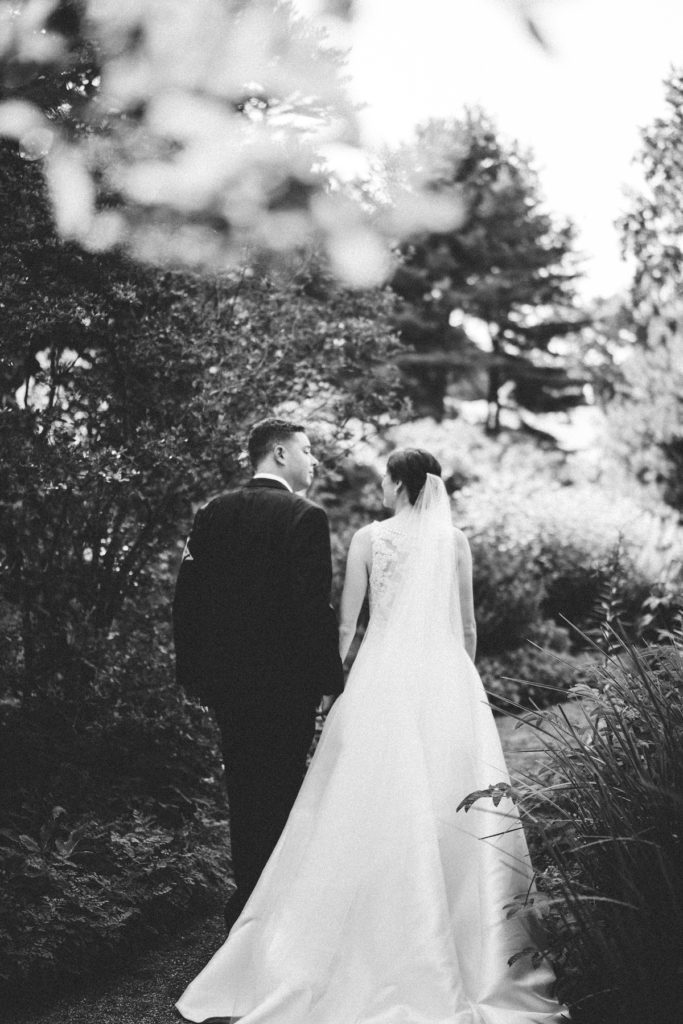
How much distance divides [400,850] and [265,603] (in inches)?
41.8

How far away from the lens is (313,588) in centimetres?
346

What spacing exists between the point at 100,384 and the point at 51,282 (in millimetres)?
600

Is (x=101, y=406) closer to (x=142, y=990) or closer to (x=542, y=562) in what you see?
(x=142, y=990)

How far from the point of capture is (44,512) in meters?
4.64

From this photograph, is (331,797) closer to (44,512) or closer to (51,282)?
(44,512)

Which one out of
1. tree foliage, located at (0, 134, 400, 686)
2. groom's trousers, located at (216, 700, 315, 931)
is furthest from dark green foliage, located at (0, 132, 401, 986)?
groom's trousers, located at (216, 700, 315, 931)

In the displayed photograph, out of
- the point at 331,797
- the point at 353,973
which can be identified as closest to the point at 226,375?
the point at 331,797

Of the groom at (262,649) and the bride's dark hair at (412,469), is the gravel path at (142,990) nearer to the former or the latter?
the groom at (262,649)

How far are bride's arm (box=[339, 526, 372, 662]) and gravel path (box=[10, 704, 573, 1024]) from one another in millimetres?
971

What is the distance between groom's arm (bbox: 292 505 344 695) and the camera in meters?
3.46


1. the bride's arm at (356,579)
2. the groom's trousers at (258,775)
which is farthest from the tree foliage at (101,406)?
the groom's trousers at (258,775)

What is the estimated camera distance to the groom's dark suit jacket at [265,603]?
3.49 m

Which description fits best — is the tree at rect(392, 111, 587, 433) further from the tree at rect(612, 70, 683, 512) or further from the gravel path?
the gravel path

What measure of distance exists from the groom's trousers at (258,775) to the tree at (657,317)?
5.80 m
